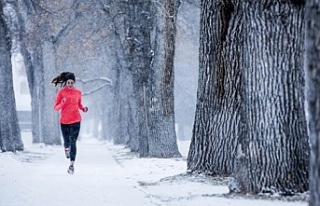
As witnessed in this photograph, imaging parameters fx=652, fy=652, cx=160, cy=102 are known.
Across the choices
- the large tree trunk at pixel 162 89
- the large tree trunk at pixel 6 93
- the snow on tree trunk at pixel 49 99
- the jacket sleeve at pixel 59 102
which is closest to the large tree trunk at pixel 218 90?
the jacket sleeve at pixel 59 102

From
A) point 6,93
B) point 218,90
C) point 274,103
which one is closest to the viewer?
point 274,103

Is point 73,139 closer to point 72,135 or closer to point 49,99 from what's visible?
point 72,135

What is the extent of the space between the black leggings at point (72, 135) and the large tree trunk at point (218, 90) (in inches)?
122

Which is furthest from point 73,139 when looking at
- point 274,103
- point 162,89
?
point 274,103

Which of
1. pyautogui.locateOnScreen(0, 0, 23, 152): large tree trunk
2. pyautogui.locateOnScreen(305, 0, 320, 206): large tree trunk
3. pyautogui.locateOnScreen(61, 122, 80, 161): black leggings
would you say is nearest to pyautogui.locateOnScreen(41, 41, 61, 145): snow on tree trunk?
pyautogui.locateOnScreen(0, 0, 23, 152): large tree trunk

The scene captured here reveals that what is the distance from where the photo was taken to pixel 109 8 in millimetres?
24031

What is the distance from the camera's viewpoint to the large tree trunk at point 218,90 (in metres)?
10.1

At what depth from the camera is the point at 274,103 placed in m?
7.75

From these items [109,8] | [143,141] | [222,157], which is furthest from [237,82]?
[109,8]

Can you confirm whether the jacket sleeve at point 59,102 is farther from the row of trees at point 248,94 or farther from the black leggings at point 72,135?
the row of trees at point 248,94

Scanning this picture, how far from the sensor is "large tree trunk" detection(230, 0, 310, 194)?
25.1ft

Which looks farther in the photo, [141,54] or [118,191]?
[141,54]

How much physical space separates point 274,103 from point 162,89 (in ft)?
32.5

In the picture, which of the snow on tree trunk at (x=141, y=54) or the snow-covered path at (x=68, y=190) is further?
the snow on tree trunk at (x=141, y=54)
